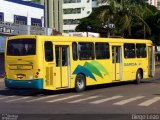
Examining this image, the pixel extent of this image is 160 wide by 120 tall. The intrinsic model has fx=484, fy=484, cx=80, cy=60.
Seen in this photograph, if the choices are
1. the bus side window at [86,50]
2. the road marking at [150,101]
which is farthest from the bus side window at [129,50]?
the road marking at [150,101]

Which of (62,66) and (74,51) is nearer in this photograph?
(62,66)

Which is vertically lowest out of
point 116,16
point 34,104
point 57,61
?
point 34,104

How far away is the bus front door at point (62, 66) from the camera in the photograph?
22.2 meters

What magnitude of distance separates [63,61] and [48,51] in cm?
119

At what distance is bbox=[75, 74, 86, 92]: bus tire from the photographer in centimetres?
2361

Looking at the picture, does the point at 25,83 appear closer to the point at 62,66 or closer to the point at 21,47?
the point at 21,47

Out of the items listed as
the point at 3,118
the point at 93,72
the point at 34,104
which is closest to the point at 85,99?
the point at 34,104

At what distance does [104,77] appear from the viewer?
1016 inches

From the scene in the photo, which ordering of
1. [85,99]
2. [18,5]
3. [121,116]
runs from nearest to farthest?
1. [121,116]
2. [85,99]
3. [18,5]

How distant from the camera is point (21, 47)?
72.5 feet

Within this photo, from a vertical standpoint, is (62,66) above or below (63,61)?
below

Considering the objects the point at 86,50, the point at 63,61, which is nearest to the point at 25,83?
the point at 63,61

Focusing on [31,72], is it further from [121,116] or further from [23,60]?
[121,116]

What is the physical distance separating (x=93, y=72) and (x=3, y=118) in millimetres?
12273
